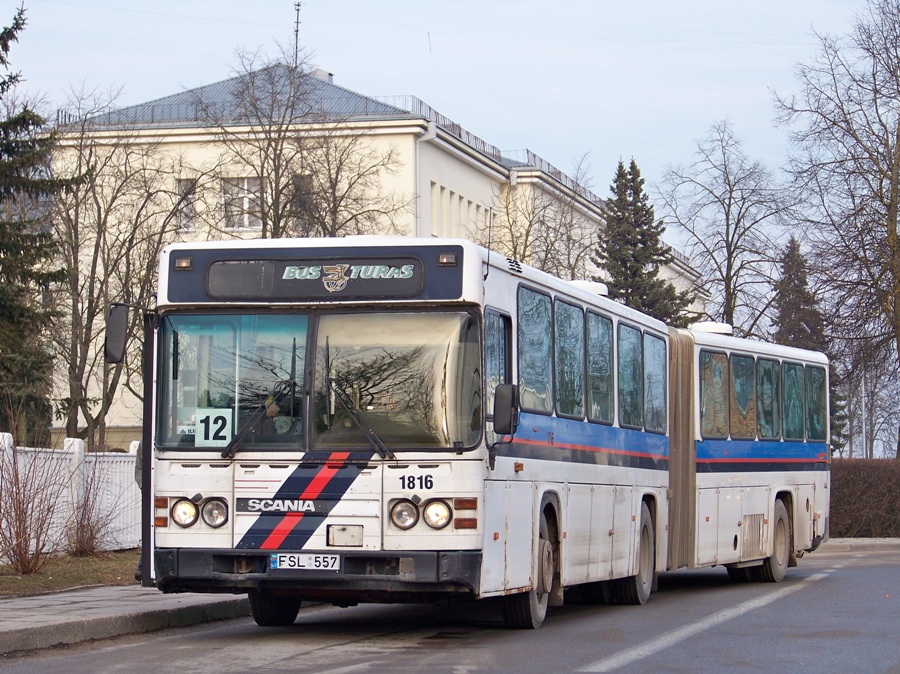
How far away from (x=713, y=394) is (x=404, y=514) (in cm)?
955

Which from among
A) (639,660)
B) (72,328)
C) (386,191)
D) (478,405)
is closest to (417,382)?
(478,405)

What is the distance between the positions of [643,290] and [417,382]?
52.1 m

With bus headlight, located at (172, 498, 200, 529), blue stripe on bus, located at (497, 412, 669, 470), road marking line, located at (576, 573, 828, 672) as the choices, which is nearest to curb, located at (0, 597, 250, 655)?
bus headlight, located at (172, 498, 200, 529)

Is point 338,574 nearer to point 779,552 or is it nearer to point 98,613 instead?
point 98,613

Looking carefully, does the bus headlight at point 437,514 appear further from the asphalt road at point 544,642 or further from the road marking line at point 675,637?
the road marking line at point 675,637

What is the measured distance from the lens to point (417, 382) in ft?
39.9

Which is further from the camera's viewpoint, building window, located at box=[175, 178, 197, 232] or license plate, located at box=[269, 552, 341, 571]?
building window, located at box=[175, 178, 197, 232]

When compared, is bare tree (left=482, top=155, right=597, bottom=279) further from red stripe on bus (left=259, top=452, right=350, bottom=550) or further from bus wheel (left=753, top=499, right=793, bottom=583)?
red stripe on bus (left=259, top=452, right=350, bottom=550)

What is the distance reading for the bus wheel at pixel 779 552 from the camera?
22.2 meters

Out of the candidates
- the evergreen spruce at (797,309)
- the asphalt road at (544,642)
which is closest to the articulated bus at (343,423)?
the asphalt road at (544,642)

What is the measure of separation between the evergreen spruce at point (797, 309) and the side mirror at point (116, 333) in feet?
103

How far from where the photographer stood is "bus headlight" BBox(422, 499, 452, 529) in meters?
12.0

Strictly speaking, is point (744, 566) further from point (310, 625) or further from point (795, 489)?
point (310, 625)

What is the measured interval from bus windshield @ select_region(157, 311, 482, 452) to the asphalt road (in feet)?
5.32
